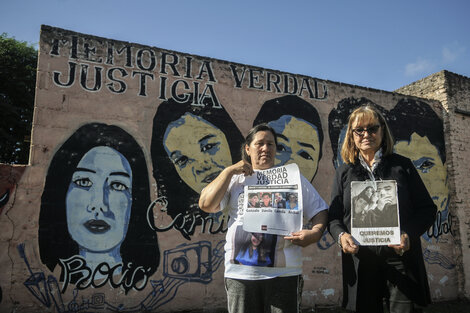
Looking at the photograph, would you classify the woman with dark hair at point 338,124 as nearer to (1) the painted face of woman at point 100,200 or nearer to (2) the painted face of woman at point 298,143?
(2) the painted face of woman at point 298,143

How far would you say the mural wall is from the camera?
4926 millimetres

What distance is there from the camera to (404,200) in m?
2.21

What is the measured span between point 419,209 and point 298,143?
4.33m

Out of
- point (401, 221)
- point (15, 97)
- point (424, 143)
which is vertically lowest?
point (401, 221)

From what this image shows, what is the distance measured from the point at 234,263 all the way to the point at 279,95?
475cm

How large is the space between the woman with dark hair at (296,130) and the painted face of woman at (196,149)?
0.82 metres

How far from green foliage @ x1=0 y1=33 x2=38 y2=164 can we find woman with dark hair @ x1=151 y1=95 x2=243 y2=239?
1058cm

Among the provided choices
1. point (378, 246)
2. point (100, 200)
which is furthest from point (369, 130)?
point (100, 200)

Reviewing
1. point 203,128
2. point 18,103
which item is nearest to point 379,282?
point 203,128

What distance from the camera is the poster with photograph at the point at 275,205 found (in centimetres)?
224

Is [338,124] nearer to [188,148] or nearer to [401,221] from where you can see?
[188,148]

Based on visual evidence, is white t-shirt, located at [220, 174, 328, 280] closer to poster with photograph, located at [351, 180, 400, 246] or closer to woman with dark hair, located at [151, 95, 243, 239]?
poster with photograph, located at [351, 180, 400, 246]

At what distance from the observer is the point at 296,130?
656 centimetres

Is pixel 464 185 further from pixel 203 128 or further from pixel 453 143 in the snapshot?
pixel 203 128
